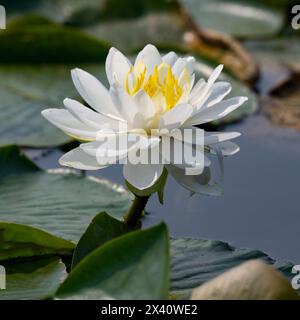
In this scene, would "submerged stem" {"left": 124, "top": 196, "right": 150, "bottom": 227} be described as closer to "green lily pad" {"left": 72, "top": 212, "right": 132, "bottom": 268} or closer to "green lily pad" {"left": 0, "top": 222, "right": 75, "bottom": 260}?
"green lily pad" {"left": 72, "top": 212, "right": 132, "bottom": 268}

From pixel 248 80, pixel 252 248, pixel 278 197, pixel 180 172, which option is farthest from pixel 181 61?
pixel 248 80

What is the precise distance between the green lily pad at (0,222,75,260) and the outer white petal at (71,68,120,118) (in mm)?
266

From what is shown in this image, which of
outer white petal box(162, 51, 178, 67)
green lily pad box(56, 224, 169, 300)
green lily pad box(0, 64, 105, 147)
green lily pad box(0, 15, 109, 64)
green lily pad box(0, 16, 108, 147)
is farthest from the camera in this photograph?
green lily pad box(0, 15, 109, 64)

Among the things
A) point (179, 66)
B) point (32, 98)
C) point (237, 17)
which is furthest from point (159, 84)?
Result: point (237, 17)

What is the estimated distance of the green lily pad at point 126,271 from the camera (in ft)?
4.01

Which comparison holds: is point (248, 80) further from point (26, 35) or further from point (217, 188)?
point (217, 188)

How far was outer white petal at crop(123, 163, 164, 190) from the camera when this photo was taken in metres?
1.39

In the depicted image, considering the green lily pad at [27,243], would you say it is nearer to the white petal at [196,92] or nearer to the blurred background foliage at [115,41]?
the white petal at [196,92]

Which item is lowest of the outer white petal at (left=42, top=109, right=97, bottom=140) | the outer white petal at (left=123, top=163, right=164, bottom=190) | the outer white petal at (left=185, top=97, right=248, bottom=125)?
the outer white petal at (left=123, top=163, right=164, bottom=190)

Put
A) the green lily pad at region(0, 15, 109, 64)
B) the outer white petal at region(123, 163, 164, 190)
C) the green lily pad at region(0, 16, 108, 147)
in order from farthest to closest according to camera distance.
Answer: the green lily pad at region(0, 15, 109, 64)
the green lily pad at region(0, 16, 108, 147)
the outer white petal at region(123, 163, 164, 190)

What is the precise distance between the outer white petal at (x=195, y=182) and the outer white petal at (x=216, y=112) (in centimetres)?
10

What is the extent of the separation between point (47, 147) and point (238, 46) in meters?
0.97

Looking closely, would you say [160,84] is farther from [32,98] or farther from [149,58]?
[32,98]

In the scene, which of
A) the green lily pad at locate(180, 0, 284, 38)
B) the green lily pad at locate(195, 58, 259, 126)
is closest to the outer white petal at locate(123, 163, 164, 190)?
the green lily pad at locate(195, 58, 259, 126)
